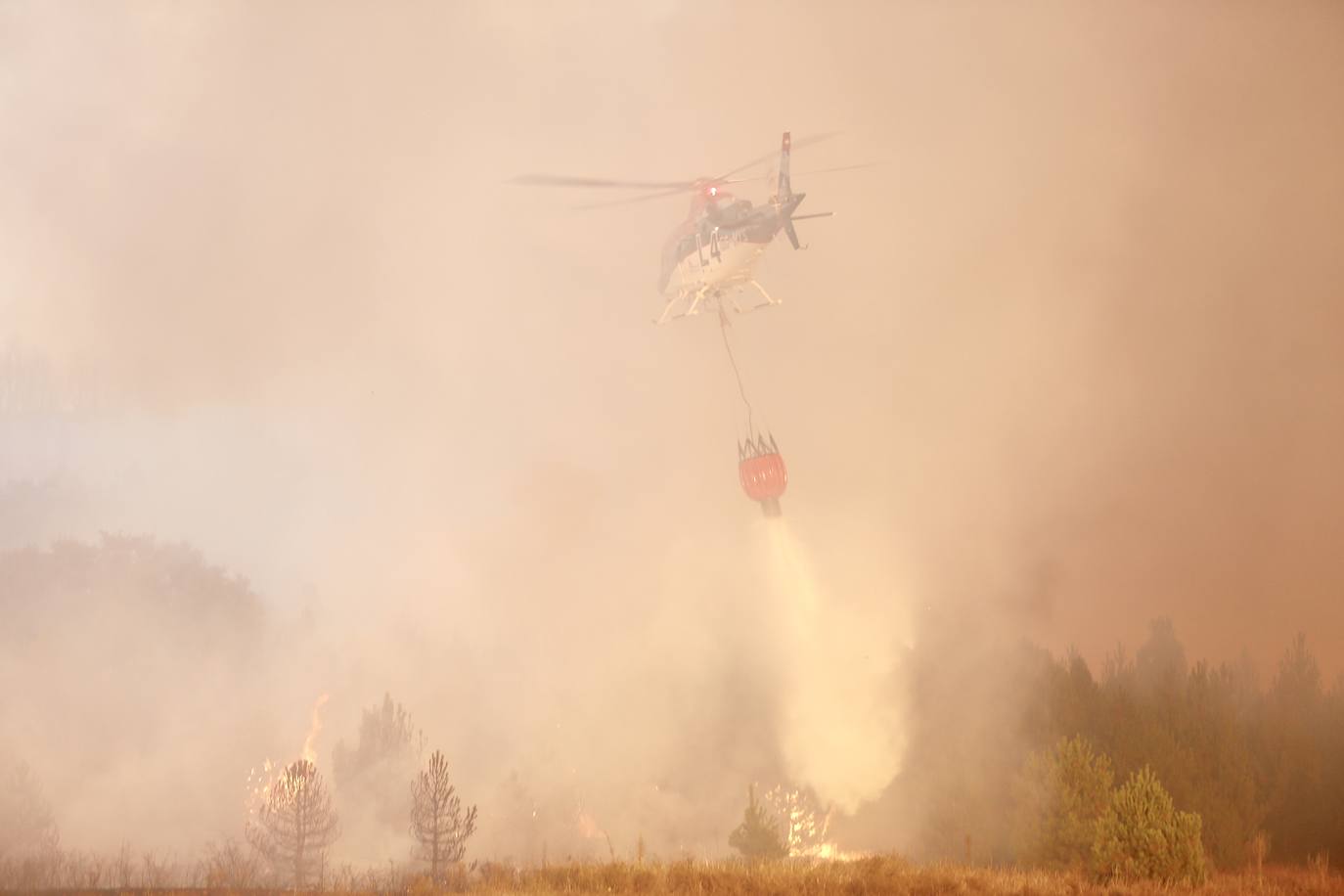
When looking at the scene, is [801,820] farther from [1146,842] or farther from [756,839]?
[1146,842]

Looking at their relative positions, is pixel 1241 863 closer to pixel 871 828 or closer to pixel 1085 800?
pixel 1085 800

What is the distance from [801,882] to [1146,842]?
9.69 meters

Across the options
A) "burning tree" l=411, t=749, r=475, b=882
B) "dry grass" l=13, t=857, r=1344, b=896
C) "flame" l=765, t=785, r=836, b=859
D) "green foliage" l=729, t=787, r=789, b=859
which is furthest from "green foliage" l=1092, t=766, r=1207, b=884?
"flame" l=765, t=785, r=836, b=859

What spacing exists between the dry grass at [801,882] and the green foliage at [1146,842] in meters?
0.71

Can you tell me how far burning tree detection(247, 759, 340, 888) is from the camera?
1914 inches

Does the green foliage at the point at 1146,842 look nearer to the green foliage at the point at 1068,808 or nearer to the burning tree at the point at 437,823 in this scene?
the green foliage at the point at 1068,808

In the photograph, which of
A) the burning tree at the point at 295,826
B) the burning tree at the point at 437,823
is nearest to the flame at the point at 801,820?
the burning tree at the point at 437,823

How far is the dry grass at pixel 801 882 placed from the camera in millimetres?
24391

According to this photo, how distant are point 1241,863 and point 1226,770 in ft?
21.8

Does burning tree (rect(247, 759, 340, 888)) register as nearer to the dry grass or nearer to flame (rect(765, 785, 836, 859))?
the dry grass

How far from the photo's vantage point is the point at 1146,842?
26.5m

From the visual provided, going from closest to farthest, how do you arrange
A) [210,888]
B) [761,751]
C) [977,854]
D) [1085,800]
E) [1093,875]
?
1. [1093,875]
2. [210,888]
3. [1085,800]
4. [977,854]
5. [761,751]

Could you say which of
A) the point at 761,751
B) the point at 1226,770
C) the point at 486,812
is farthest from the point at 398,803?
the point at 1226,770

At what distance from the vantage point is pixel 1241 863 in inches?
1784
